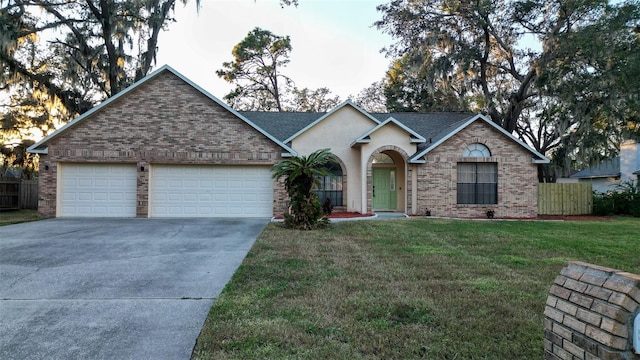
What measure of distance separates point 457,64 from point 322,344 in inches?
795

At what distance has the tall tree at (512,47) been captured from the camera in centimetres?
1692

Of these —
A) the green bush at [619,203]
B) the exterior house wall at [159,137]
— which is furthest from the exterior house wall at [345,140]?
the green bush at [619,203]

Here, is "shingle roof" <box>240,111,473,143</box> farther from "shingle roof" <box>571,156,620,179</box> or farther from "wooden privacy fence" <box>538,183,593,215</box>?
"shingle roof" <box>571,156,620,179</box>

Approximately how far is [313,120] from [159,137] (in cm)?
735

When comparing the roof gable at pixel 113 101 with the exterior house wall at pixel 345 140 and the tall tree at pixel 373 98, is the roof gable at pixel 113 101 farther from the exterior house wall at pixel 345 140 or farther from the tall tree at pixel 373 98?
the tall tree at pixel 373 98

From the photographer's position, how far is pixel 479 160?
16094 millimetres

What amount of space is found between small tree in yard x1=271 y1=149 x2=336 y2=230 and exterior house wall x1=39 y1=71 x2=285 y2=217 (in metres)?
2.89

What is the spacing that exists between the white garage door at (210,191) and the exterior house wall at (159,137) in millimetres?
328

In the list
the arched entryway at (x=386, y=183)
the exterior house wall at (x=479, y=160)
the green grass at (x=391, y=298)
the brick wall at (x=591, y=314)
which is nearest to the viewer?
the brick wall at (x=591, y=314)

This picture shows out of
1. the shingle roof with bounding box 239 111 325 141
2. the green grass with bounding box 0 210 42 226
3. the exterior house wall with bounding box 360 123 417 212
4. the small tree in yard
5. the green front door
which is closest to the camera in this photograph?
the small tree in yard

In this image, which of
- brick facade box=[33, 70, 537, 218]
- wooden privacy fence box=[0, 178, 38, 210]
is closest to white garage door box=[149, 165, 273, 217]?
brick facade box=[33, 70, 537, 218]

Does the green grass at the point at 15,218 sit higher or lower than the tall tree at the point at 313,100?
lower

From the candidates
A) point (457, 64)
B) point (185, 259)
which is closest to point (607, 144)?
point (457, 64)

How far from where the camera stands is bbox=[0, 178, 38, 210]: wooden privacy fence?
17547mm
